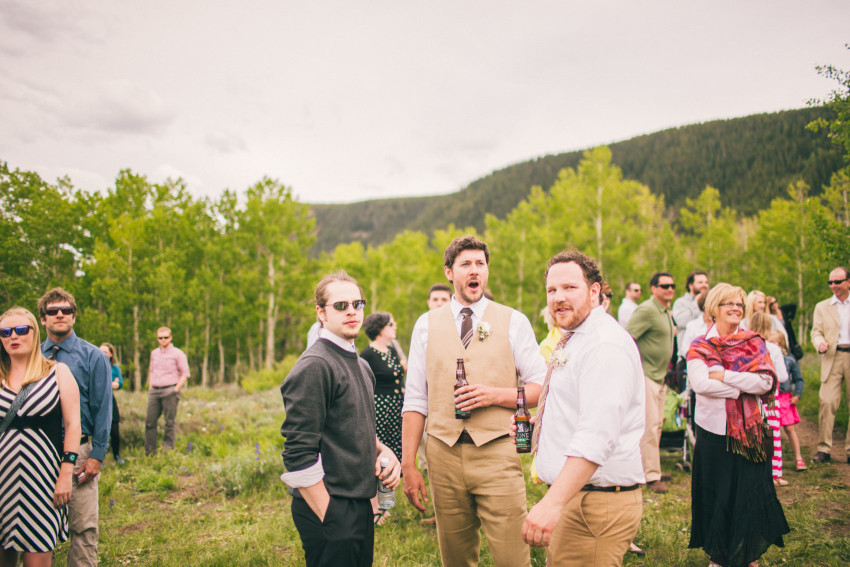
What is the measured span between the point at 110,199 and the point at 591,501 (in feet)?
125

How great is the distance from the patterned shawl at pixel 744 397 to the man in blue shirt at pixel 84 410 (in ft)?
16.8

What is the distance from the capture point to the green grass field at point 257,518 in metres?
4.34

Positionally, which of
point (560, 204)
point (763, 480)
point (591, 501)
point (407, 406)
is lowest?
point (763, 480)

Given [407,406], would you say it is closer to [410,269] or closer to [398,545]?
[398,545]

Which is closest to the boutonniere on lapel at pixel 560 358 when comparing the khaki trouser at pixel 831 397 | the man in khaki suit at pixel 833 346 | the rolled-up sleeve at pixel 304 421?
the rolled-up sleeve at pixel 304 421

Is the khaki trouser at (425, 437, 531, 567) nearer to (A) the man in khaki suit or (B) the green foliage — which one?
(A) the man in khaki suit

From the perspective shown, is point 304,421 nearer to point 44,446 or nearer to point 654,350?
point 44,446

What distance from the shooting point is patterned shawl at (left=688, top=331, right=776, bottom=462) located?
3635mm

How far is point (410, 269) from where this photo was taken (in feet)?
129

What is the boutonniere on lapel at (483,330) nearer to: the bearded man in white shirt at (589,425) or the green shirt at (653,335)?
the bearded man in white shirt at (589,425)

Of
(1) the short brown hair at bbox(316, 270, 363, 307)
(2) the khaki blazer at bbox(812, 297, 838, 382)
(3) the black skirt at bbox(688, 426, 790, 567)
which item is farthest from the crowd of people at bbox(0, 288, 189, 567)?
(2) the khaki blazer at bbox(812, 297, 838, 382)

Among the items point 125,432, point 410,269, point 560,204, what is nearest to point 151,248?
point 410,269

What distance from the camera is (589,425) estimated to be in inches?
79.0

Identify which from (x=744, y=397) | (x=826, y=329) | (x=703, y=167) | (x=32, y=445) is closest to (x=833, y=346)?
(x=826, y=329)
